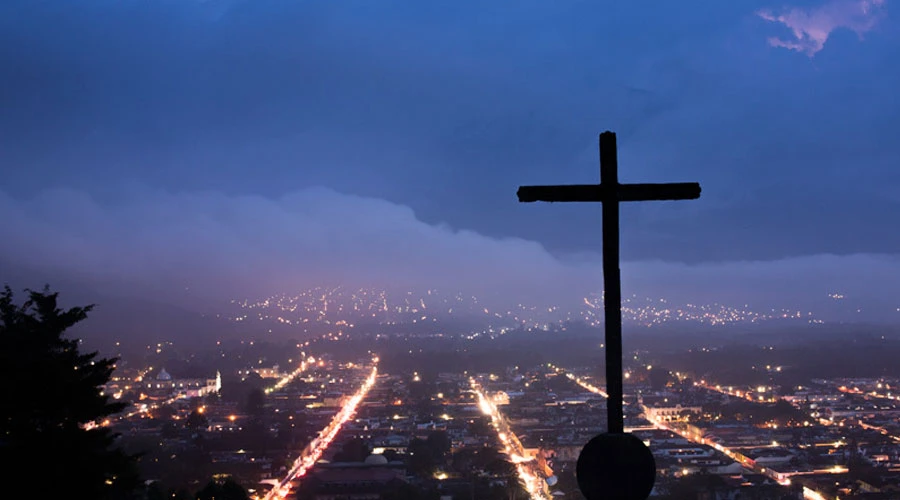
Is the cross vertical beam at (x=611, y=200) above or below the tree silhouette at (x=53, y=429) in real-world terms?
above

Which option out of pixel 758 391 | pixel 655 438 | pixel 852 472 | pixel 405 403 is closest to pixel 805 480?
pixel 852 472

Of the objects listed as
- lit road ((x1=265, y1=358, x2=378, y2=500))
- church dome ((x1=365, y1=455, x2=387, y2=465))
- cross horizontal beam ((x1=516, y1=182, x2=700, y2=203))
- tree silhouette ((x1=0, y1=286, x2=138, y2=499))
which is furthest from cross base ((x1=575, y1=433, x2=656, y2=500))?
church dome ((x1=365, y1=455, x2=387, y2=465))

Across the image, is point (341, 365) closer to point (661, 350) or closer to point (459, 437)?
point (661, 350)

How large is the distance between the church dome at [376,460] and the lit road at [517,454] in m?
4.49

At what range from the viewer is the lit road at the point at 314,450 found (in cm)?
2117

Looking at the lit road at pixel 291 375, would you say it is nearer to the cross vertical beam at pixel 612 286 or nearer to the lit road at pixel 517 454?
the lit road at pixel 517 454

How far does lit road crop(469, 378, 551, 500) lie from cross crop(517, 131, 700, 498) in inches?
644

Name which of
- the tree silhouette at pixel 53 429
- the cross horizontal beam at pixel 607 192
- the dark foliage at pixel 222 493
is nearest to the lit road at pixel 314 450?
the dark foliage at pixel 222 493

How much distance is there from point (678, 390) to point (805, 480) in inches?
1026

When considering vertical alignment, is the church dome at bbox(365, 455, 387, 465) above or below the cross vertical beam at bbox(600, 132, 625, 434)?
below

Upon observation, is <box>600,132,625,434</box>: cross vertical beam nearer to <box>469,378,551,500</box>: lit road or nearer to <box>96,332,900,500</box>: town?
<box>96,332,900,500</box>: town

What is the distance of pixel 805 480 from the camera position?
21.1m

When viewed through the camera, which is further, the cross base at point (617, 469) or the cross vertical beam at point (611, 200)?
the cross vertical beam at point (611, 200)

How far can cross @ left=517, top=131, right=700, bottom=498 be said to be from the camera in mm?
3166
